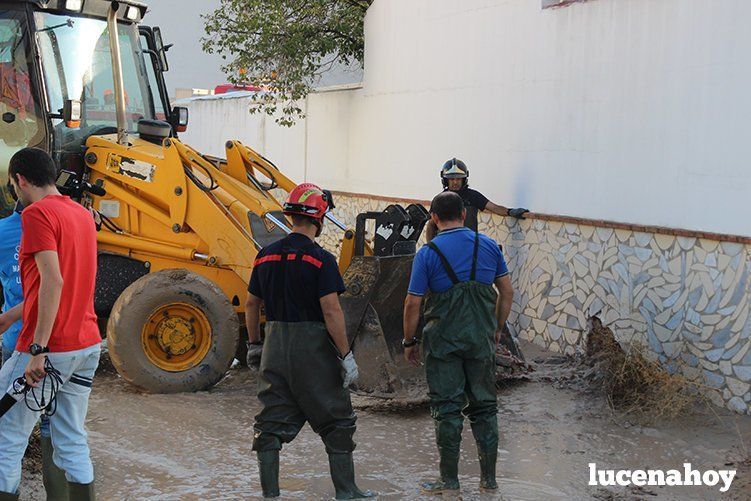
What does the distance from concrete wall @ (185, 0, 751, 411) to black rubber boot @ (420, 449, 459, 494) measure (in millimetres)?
2562

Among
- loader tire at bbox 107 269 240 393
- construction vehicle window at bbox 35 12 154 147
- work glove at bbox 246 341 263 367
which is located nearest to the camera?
work glove at bbox 246 341 263 367

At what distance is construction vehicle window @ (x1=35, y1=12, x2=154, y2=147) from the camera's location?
28.6 feet

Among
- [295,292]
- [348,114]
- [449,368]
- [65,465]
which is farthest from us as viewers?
[348,114]

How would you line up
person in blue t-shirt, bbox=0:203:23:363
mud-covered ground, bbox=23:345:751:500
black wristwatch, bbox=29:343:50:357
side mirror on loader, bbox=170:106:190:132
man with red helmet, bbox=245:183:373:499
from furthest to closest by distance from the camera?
side mirror on loader, bbox=170:106:190:132, mud-covered ground, bbox=23:345:751:500, man with red helmet, bbox=245:183:373:499, person in blue t-shirt, bbox=0:203:23:363, black wristwatch, bbox=29:343:50:357

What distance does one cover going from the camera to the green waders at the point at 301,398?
19.0ft

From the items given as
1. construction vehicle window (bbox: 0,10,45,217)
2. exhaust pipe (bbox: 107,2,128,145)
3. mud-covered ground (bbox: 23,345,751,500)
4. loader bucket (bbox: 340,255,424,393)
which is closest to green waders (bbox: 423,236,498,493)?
mud-covered ground (bbox: 23,345,751,500)

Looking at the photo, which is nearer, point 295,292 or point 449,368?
point 295,292

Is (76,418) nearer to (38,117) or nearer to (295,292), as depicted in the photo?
(295,292)

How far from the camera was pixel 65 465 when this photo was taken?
513cm

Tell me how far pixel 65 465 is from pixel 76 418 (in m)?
0.23

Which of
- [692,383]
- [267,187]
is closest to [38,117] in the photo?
[267,187]

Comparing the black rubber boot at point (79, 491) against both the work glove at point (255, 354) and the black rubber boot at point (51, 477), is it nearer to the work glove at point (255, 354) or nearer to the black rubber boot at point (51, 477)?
the black rubber boot at point (51, 477)

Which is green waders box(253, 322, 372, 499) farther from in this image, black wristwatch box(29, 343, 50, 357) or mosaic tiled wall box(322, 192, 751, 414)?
mosaic tiled wall box(322, 192, 751, 414)

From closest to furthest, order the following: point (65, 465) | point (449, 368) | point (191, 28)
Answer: point (65, 465)
point (449, 368)
point (191, 28)
